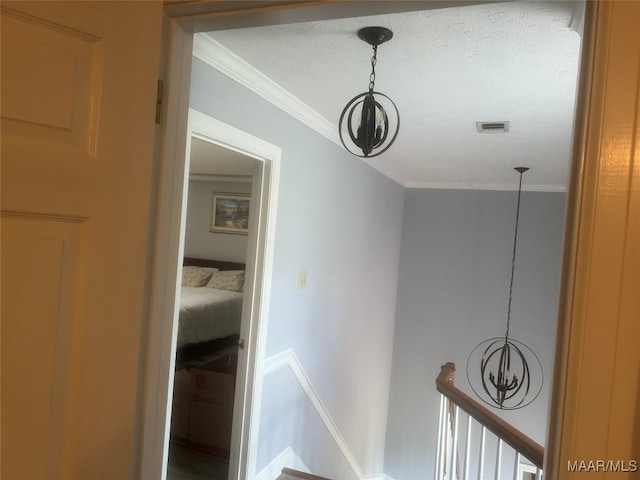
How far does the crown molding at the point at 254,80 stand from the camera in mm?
1886

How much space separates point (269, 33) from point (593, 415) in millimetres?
1616

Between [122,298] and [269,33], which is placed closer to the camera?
[122,298]

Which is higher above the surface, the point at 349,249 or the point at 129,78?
the point at 129,78

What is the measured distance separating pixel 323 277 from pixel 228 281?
96.1 inches

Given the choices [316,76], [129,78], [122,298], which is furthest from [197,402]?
[129,78]

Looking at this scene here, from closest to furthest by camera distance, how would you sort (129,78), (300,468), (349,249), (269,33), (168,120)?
(129,78)
(168,120)
(269,33)
(300,468)
(349,249)

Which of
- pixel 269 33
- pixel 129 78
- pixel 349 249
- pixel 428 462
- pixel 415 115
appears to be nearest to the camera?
pixel 129 78

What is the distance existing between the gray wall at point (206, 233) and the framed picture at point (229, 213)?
61 mm

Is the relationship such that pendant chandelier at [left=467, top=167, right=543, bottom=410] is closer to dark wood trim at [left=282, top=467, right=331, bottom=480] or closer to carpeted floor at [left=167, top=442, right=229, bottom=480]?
dark wood trim at [left=282, top=467, right=331, bottom=480]

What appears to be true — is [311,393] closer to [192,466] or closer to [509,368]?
[192,466]

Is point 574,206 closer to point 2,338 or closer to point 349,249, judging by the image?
point 2,338

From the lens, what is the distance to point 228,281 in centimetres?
547

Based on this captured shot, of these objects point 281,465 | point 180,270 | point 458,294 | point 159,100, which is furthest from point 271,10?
point 458,294

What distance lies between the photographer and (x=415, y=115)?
2.76 meters
